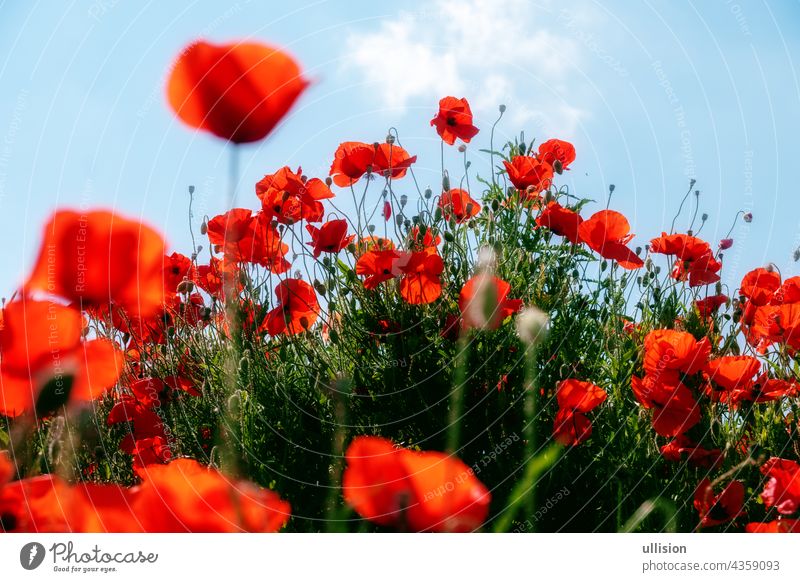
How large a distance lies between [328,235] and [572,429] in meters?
0.62

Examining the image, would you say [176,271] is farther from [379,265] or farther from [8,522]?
[8,522]

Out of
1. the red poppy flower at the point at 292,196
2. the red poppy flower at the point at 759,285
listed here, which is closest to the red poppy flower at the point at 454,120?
the red poppy flower at the point at 292,196

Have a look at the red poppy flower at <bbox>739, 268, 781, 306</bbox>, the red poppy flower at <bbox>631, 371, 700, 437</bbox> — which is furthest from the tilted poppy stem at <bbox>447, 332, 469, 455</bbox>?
the red poppy flower at <bbox>739, 268, 781, 306</bbox>

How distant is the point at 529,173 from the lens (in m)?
1.61

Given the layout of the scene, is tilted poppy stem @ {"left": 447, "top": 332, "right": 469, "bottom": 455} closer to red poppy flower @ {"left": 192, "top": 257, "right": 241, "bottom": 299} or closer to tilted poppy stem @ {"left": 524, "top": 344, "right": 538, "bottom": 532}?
tilted poppy stem @ {"left": 524, "top": 344, "right": 538, "bottom": 532}

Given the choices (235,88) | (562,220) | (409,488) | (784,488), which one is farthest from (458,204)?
(409,488)

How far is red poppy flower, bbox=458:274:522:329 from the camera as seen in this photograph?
1227 millimetres

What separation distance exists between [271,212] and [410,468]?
0.95 meters

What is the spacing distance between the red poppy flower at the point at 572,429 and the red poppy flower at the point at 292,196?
0.65m

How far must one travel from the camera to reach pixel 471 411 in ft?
4.26

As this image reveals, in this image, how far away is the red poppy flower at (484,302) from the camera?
48.3 inches
